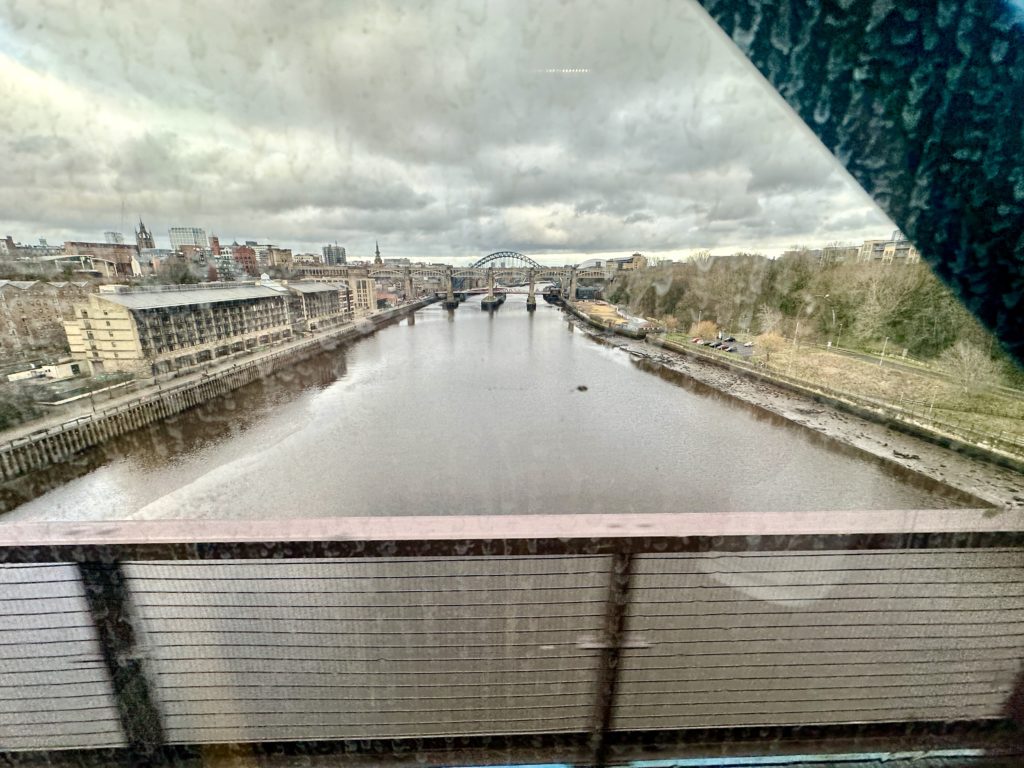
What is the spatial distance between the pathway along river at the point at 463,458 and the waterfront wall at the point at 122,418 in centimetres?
24

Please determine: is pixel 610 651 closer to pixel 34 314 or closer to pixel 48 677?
pixel 48 677

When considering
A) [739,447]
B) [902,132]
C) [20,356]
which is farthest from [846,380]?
[20,356]

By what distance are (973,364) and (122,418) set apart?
10905 mm

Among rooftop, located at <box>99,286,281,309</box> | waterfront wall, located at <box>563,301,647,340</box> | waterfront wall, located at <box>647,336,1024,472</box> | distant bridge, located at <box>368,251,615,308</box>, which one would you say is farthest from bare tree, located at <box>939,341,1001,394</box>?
distant bridge, located at <box>368,251,615,308</box>

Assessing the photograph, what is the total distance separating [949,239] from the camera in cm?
40

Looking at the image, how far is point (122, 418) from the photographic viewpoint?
25.0ft

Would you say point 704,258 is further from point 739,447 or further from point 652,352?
point 652,352

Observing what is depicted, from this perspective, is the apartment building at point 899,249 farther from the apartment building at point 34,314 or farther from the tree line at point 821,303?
the apartment building at point 34,314

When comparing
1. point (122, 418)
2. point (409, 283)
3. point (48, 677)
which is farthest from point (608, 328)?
point (48, 677)

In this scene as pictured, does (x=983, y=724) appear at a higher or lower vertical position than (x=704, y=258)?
lower

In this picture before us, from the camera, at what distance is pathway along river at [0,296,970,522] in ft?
19.0

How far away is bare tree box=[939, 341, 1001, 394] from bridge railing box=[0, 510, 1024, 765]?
50 cm

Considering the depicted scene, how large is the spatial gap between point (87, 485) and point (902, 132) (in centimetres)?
937

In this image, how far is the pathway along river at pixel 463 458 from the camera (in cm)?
580
